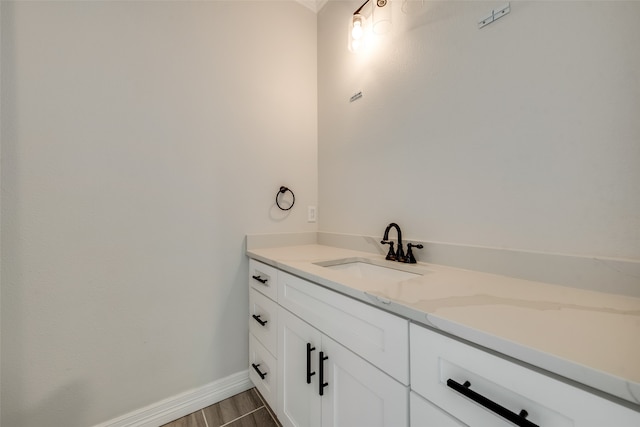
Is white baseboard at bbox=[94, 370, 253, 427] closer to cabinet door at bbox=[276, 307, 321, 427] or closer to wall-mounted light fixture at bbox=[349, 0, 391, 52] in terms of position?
cabinet door at bbox=[276, 307, 321, 427]

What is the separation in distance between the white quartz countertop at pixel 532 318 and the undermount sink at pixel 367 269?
249 mm

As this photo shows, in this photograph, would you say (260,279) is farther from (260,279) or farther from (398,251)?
(398,251)

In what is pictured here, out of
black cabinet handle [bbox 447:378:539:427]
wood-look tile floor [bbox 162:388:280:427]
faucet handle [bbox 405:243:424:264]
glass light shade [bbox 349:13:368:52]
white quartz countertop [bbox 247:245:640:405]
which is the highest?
glass light shade [bbox 349:13:368:52]

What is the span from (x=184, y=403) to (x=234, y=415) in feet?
0.92

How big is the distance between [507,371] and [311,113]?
180 centimetres

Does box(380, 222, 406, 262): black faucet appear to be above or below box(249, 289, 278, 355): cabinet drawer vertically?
above

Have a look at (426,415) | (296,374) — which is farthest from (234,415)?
(426,415)

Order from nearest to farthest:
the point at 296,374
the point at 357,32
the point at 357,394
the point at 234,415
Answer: the point at 357,394 < the point at 296,374 < the point at 234,415 < the point at 357,32

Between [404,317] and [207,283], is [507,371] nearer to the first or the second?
[404,317]

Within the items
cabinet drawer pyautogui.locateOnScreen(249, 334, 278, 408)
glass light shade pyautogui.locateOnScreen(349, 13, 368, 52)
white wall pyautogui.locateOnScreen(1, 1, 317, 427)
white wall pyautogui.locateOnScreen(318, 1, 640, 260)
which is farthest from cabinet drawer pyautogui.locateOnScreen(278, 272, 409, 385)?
glass light shade pyautogui.locateOnScreen(349, 13, 368, 52)

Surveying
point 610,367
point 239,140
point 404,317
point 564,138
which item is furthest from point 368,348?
point 239,140

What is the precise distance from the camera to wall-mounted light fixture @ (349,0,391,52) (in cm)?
135

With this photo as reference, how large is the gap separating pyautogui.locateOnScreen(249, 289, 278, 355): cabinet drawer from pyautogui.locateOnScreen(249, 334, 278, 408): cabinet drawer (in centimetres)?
5

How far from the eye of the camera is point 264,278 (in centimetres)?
132
